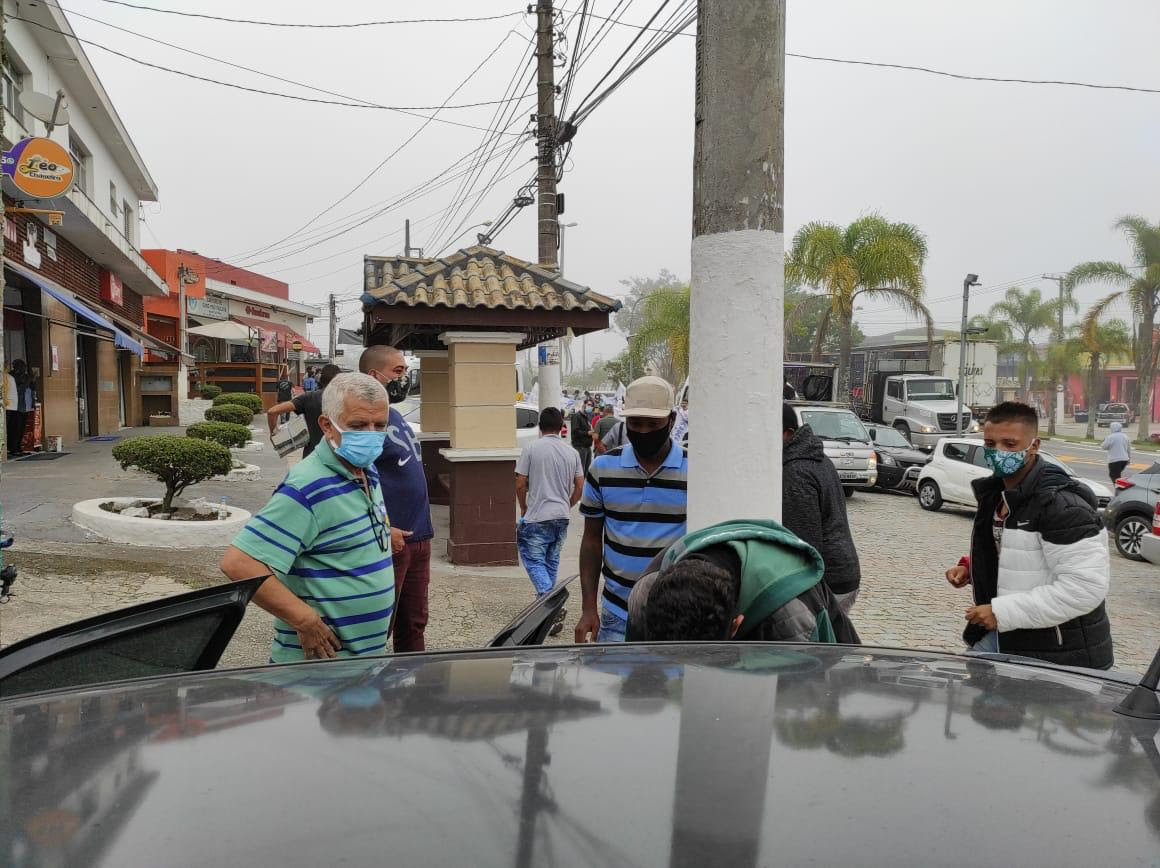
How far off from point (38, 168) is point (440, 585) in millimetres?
8256

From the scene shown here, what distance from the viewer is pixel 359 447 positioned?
3072 millimetres

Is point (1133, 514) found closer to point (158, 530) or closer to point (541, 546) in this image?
point (541, 546)

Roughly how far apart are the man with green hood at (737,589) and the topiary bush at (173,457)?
7945 mm

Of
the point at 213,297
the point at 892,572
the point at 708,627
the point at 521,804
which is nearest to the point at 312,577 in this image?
the point at 708,627

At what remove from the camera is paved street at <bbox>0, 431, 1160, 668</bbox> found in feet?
21.3

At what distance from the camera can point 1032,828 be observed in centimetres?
121

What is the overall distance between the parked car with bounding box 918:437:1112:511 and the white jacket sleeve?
1299 cm

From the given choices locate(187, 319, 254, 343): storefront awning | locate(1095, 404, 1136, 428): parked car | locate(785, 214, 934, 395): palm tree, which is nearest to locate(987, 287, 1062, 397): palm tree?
locate(1095, 404, 1136, 428): parked car

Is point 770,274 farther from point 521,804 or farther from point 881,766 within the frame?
point 521,804

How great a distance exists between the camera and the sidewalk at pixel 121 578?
629cm

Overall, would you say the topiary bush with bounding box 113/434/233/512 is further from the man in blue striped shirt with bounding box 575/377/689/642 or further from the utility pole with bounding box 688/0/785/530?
the utility pole with bounding box 688/0/785/530

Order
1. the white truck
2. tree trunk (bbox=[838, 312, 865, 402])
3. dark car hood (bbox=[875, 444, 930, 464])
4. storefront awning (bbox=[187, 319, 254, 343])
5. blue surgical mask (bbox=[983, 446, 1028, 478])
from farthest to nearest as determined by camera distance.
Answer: the white truck, storefront awning (bbox=[187, 319, 254, 343]), tree trunk (bbox=[838, 312, 865, 402]), dark car hood (bbox=[875, 444, 930, 464]), blue surgical mask (bbox=[983, 446, 1028, 478])

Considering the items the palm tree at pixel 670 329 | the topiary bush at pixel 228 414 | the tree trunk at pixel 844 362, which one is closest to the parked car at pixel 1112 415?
the palm tree at pixel 670 329

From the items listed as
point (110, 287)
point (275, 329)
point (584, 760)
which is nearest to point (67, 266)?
point (110, 287)
